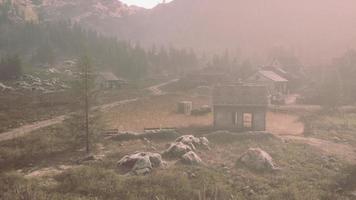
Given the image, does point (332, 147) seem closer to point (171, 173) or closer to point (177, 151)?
point (177, 151)

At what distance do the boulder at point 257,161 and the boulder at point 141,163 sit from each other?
7115 millimetres

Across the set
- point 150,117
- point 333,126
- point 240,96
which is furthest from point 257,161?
point 150,117

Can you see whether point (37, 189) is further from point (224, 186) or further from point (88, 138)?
point (224, 186)

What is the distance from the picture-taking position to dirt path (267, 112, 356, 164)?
101 ft

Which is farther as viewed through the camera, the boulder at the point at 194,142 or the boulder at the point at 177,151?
the boulder at the point at 194,142

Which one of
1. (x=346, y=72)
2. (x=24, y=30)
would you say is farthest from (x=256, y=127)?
(x=24, y=30)

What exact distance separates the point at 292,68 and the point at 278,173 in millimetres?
86044

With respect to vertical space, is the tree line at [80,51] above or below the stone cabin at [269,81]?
above

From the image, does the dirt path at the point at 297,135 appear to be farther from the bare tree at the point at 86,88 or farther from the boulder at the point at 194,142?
the bare tree at the point at 86,88

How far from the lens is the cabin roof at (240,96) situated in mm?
38844

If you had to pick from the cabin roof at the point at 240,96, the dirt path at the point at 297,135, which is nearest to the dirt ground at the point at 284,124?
the dirt path at the point at 297,135

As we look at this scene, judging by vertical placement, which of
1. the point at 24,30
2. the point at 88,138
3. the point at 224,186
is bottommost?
the point at 224,186

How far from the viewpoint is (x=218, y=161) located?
27.7m

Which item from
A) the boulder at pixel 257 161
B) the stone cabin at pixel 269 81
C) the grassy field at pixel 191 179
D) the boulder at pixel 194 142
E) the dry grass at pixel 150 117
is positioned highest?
the stone cabin at pixel 269 81
